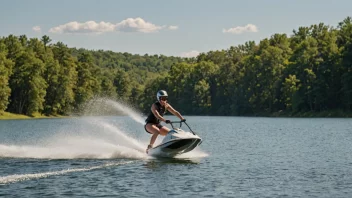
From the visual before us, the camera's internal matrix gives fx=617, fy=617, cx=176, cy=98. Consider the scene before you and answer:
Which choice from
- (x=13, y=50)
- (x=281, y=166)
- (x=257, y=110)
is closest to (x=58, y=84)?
(x=13, y=50)

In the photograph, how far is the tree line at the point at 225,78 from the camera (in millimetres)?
120062

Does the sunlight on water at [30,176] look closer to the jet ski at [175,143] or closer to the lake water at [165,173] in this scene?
the lake water at [165,173]

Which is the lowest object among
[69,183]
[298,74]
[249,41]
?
[69,183]

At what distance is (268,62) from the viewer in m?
146

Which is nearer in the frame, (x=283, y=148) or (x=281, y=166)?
(x=281, y=166)

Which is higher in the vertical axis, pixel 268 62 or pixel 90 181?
pixel 268 62

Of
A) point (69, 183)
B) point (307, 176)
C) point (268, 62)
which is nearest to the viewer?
point (69, 183)

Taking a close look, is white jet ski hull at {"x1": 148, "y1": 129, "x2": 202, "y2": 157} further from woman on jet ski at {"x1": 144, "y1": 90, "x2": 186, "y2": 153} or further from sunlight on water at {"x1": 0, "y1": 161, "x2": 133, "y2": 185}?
sunlight on water at {"x1": 0, "y1": 161, "x2": 133, "y2": 185}

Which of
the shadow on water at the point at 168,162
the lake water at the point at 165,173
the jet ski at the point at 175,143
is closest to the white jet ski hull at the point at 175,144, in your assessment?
the jet ski at the point at 175,143

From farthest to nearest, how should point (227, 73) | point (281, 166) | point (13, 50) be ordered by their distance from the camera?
point (227, 73) → point (13, 50) → point (281, 166)

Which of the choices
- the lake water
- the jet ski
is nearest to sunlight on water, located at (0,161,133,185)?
the lake water

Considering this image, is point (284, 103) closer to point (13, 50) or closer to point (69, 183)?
point (13, 50)

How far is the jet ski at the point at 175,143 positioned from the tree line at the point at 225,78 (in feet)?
295

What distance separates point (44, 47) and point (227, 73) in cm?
5045
